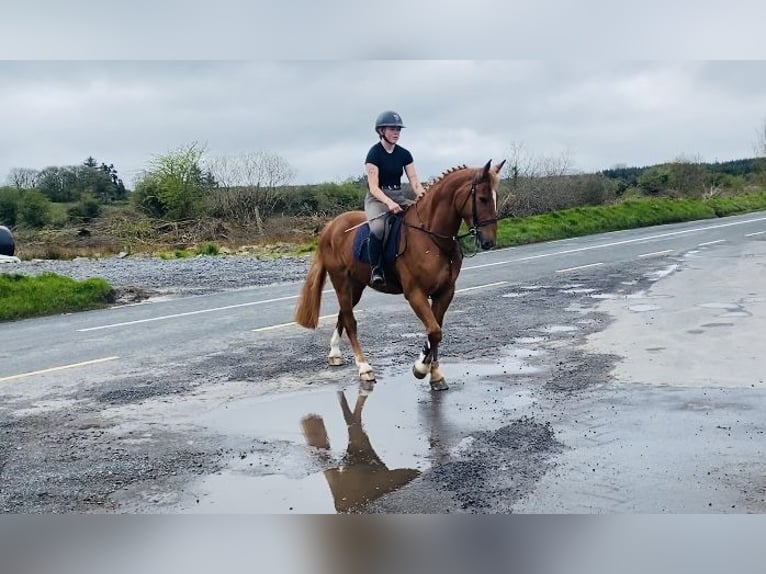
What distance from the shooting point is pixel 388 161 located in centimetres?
604

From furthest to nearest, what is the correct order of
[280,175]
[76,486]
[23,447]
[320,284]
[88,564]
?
[320,284], [280,175], [23,447], [76,486], [88,564]

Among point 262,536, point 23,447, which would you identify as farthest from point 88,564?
point 23,447

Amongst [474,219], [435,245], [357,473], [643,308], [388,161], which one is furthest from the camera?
[643,308]

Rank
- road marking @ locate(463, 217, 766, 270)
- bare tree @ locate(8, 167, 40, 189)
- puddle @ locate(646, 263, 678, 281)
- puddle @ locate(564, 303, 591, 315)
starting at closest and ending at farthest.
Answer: bare tree @ locate(8, 167, 40, 189), puddle @ locate(564, 303, 591, 315), puddle @ locate(646, 263, 678, 281), road marking @ locate(463, 217, 766, 270)

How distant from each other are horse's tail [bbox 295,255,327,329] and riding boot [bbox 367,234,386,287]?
100cm

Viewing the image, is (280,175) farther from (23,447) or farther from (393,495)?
(393,495)

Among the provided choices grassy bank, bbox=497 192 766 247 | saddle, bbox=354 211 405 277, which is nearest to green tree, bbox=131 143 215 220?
saddle, bbox=354 211 405 277

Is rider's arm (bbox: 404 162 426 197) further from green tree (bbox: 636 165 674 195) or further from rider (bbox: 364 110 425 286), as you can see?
green tree (bbox: 636 165 674 195)

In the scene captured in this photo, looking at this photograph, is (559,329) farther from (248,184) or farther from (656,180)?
(248,184)

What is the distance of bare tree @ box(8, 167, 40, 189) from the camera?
459cm

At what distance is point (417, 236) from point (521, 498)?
2923 millimetres

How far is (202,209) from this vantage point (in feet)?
27.4

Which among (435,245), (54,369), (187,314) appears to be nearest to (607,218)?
(187,314)

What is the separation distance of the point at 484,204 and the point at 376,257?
4.12 ft
